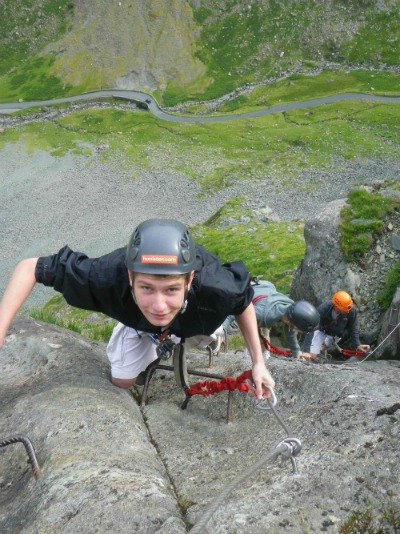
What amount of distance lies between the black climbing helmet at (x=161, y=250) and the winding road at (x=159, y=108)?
107667 millimetres

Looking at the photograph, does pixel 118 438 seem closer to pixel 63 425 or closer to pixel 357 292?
pixel 63 425

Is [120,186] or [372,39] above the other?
[372,39]

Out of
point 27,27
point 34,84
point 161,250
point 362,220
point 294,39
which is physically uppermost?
point 161,250

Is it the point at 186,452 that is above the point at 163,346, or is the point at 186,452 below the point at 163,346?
below

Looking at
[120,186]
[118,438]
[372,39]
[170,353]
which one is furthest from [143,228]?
[372,39]

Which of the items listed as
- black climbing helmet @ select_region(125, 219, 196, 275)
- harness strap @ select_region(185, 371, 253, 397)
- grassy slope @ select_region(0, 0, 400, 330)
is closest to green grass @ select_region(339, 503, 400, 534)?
harness strap @ select_region(185, 371, 253, 397)

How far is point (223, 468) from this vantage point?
680 centimetres

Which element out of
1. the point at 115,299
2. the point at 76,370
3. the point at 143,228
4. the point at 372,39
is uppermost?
the point at 143,228

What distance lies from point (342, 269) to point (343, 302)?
3.70 meters

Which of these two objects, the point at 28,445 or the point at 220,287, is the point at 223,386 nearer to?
the point at 220,287

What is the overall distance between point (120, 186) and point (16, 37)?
77.3 m

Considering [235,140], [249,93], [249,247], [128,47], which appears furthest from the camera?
[128,47]

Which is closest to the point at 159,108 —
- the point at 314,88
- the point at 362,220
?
the point at 314,88

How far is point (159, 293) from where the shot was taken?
6516 millimetres
